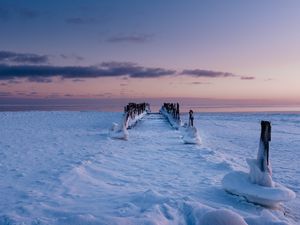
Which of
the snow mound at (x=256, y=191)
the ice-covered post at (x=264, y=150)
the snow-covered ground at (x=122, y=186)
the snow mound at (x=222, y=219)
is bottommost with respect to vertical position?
the snow-covered ground at (x=122, y=186)

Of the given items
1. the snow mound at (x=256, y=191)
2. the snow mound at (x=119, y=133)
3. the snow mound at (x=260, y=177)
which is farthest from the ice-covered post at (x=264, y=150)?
the snow mound at (x=119, y=133)

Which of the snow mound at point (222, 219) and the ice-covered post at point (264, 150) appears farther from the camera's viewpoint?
the ice-covered post at point (264, 150)

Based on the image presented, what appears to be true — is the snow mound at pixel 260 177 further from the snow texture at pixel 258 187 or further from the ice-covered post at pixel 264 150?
the ice-covered post at pixel 264 150

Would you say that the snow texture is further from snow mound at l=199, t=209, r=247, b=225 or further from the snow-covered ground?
snow mound at l=199, t=209, r=247, b=225

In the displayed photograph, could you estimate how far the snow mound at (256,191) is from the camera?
609 centimetres

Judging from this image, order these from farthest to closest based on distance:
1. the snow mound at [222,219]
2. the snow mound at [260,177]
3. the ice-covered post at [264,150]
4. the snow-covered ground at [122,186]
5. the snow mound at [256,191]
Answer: the ice-covered post at [264,150]
the snow mound at [260,177]
the snow mound at [256,191]
the snow-covered ground at [122,186]
the snow mound at [222,219]

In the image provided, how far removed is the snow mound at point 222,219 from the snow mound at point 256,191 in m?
1.89

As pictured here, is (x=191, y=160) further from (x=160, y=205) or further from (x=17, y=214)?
(x=17, y=214)

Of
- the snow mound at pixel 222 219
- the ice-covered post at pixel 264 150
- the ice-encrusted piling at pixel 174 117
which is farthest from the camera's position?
the ice-encrusted piling at pixel 174 117

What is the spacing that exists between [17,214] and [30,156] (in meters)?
5.99

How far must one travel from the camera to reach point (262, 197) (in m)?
6.13

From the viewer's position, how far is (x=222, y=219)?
4375 mm

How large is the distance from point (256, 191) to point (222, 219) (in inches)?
85.4

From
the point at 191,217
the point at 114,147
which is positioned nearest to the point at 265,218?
the point at 191,217
